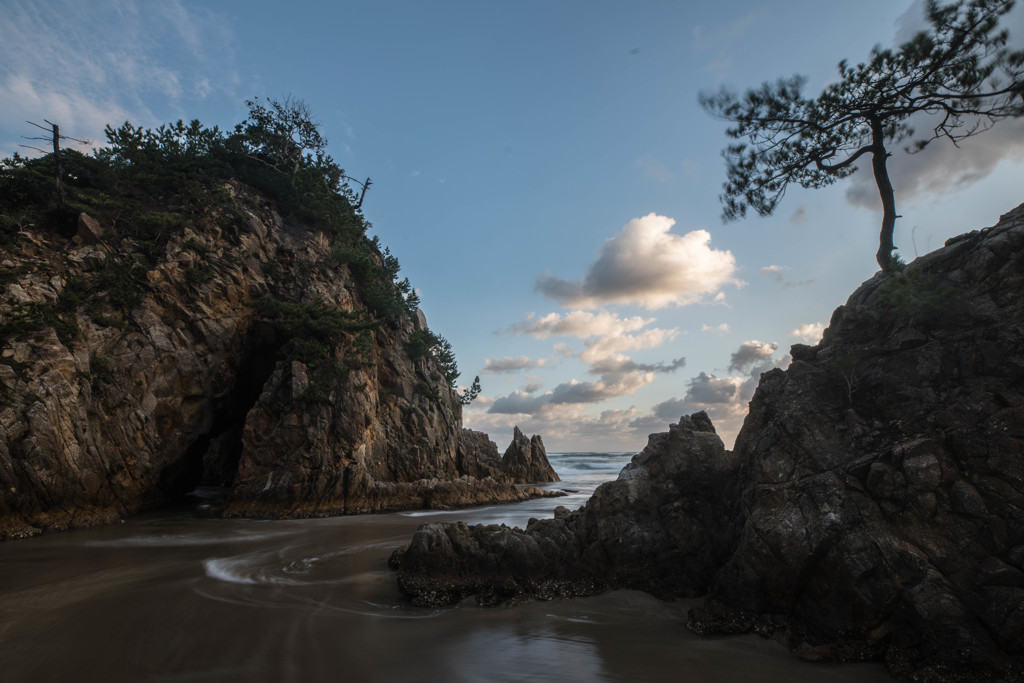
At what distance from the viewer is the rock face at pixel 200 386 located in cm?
1348

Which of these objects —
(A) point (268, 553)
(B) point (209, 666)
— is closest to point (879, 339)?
(B) point (209, 666)

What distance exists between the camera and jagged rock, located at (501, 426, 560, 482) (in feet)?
109

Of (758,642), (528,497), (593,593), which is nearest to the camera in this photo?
(758,642)

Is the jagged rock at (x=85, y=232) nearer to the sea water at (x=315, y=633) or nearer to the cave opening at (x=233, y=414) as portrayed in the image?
the cave opening at (x=233, y=414)

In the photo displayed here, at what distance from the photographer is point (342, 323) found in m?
20.4

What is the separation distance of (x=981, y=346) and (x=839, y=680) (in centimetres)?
466

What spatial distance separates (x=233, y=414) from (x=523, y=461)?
63.8ft

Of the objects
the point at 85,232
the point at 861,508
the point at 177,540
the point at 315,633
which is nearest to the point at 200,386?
the point at 85,232

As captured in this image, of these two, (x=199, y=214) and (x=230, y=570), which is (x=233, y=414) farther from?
(x=230, y=570)

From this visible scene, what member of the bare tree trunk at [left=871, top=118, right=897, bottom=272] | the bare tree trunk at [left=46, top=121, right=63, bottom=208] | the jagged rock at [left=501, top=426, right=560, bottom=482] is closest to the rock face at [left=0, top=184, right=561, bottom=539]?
the bare tree trunk at [left=46, top=121, right=63, bottom=208]

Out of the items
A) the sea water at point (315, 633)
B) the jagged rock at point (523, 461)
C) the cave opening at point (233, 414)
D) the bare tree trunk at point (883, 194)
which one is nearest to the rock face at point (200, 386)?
the cave opening at point (233, 414)

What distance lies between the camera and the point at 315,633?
6422 millimetres

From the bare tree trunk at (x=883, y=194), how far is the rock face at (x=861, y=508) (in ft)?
2.41

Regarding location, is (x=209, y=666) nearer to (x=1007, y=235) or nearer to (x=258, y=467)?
(x=1007, y=235)
